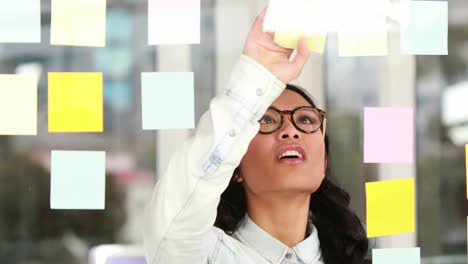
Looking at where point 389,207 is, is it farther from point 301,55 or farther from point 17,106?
point 17,106

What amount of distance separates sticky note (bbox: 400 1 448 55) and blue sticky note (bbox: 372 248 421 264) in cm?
39

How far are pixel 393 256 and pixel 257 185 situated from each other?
307mm

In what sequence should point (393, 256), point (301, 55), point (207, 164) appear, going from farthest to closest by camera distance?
point (393, 256)
point (301, 55)
point (207, 164)

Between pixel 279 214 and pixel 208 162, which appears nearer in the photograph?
pixel 208 162

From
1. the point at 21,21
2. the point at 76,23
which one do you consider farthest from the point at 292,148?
the point at 21,21

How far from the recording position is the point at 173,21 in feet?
5.03

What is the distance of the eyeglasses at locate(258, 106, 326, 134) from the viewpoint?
5.01 ft

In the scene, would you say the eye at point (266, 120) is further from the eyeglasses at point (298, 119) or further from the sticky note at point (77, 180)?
the sticky note at point (77, 180)

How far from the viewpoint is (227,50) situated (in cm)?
158

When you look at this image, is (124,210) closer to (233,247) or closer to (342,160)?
(233,247)

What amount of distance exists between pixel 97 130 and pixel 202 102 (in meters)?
0.21

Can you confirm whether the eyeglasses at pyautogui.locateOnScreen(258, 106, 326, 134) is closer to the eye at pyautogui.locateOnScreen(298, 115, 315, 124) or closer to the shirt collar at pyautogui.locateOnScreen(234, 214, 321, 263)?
the eye at pyautogui.locateOnScreen(298, 115, 315, 124)

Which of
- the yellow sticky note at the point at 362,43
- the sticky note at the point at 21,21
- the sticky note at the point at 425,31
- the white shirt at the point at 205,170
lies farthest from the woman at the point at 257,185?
the sticky note at the point at 21,21

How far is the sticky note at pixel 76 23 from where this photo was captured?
152 centimetres
